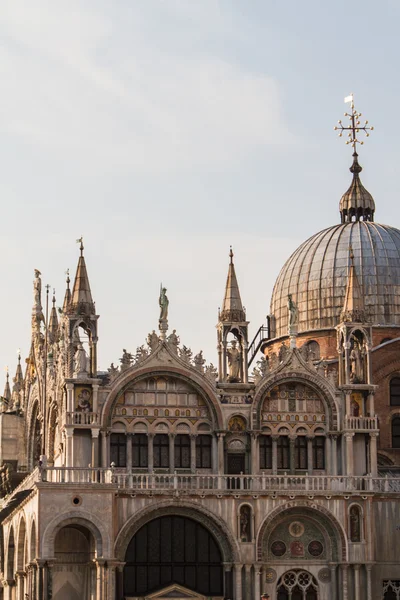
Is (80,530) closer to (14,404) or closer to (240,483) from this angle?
(240,483)

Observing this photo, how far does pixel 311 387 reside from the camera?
6744 cm

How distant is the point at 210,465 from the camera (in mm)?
66312

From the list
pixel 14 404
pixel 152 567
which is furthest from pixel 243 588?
pixel 14 404

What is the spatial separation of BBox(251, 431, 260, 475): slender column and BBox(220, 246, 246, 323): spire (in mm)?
4840

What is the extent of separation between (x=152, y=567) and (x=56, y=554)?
12.4 feet

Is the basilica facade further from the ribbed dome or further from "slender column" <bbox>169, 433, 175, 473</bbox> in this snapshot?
the ribbed dome

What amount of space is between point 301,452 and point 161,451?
5904 mm

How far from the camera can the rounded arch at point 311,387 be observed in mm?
66812

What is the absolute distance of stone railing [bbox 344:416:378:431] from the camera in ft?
218

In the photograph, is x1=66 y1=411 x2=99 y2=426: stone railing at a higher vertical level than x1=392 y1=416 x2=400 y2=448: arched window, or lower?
lower

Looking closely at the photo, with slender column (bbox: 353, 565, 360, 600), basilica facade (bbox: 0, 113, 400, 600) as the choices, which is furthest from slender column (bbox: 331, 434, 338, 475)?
slender column (bbox: 353, 565, 360, 600)

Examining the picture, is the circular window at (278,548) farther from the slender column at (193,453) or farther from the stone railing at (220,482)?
the slender column at (193,453)

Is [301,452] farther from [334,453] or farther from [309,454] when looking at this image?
[334,453]

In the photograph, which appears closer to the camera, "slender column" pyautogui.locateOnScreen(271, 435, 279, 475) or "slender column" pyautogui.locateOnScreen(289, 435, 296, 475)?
"slender column" pyautogui.locateOnScreen(271, 435, 279, 475)
